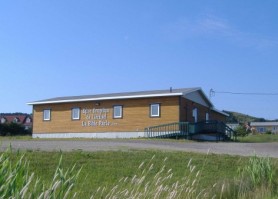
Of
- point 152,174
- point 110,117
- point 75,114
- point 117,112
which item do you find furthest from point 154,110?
point 152,174

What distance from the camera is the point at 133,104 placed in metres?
37.4

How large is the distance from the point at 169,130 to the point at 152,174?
967 inches

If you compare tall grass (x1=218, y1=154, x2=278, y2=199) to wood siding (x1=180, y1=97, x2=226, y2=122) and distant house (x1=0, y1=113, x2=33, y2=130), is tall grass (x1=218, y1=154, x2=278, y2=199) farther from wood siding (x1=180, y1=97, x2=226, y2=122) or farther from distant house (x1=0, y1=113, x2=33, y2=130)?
distant house (x1=0, y1=113, x2=33, y2=130)

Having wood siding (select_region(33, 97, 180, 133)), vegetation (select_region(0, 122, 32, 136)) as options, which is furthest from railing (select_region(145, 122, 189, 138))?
vegetation (select_region(0, 122, 32, 136))

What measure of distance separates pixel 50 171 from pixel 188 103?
28.6 m

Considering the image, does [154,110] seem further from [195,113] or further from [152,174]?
[152,174]

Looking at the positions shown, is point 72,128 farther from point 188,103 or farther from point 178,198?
point 178,198

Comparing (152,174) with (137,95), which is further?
(137,95)

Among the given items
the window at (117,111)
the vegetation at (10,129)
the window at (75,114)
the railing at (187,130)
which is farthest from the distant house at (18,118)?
the railing at (187,130)

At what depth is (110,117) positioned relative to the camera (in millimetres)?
38406

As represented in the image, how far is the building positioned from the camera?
1416 inches

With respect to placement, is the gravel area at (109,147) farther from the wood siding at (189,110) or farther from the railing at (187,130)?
the wood siding at (189,110)

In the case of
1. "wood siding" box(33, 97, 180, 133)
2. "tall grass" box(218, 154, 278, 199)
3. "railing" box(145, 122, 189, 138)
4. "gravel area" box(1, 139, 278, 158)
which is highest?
"wood siding" box(33, 97, 180, 133)

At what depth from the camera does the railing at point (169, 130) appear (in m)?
34.2
